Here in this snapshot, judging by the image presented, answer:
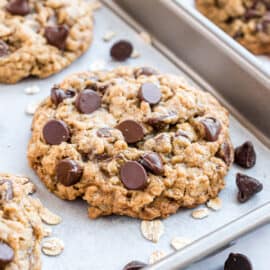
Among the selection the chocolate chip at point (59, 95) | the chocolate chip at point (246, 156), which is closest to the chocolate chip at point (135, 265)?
the chocolate chip at point (246, 156)

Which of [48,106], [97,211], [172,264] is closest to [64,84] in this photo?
[48,106]

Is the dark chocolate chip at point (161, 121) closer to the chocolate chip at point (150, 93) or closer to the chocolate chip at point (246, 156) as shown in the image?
the chocolate chip at point (150, 93)

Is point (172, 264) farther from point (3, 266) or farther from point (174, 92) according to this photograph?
point (174, 92)

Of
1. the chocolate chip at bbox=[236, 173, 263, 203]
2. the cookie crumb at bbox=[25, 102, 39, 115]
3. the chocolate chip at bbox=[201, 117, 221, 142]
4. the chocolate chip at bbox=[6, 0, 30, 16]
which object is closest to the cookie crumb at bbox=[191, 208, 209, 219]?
the chocolate chip at bbox=[236, 173, 263, 203]

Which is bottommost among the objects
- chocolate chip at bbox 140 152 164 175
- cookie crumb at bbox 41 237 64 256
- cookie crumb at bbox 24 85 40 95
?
cookie crumb at bbox 24 85 40 95

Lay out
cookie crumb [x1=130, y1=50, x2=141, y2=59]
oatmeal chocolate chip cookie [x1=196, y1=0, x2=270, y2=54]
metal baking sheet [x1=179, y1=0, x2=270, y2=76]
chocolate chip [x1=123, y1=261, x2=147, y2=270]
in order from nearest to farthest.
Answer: chocolate chip [x1=123, y1=261, x2=147, y2=270]
metal baking sheet [x1=179, y1=0, x2=270, y2=76]
cookie crumb [x1=130, y1=50, x2=141, y2=59]
oatmeal chocolate chip cookie [x1=196, y1=0, x2=270, y2=54]

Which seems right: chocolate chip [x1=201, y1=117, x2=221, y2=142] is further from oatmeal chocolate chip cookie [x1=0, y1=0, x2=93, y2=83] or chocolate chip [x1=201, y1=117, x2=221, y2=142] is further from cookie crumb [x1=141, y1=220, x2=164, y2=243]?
oatmeal chocolate chip cookie [x1=0, y1=0, x2=93, y2=83]
